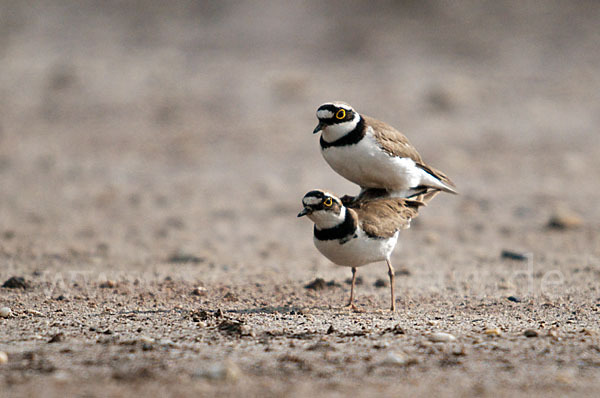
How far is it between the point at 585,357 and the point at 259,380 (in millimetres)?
1989

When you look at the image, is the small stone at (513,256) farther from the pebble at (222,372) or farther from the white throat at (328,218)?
the pebble at (222,372)

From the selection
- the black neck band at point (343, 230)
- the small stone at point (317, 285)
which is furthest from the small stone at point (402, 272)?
the black neck band at point (343, 230)

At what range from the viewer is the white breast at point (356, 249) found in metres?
5.80

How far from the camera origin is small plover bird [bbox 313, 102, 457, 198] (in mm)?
6086

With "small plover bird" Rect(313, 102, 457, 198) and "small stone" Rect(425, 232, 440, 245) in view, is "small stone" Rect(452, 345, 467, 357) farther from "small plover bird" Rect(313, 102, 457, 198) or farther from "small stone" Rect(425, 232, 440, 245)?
"small stone" Rect(425, 232, 440, 245)

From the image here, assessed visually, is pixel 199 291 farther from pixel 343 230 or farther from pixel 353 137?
pixel 353 137

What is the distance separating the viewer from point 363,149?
607 cm

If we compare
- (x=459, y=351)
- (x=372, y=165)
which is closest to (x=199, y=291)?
(x=372, y=165)

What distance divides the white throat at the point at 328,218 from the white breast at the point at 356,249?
13 centimetres

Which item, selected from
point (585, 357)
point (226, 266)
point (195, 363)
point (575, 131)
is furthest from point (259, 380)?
point (575, 131)

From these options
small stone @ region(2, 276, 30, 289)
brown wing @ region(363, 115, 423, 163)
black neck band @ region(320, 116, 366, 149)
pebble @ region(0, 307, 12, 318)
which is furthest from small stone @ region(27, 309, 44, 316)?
brown wing @ region(363, 115, 423, 163)

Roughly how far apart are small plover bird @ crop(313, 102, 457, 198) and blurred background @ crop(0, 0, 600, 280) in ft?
6.93

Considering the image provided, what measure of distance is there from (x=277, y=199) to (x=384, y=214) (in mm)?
5006

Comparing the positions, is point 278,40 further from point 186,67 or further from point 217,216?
point 217,216
